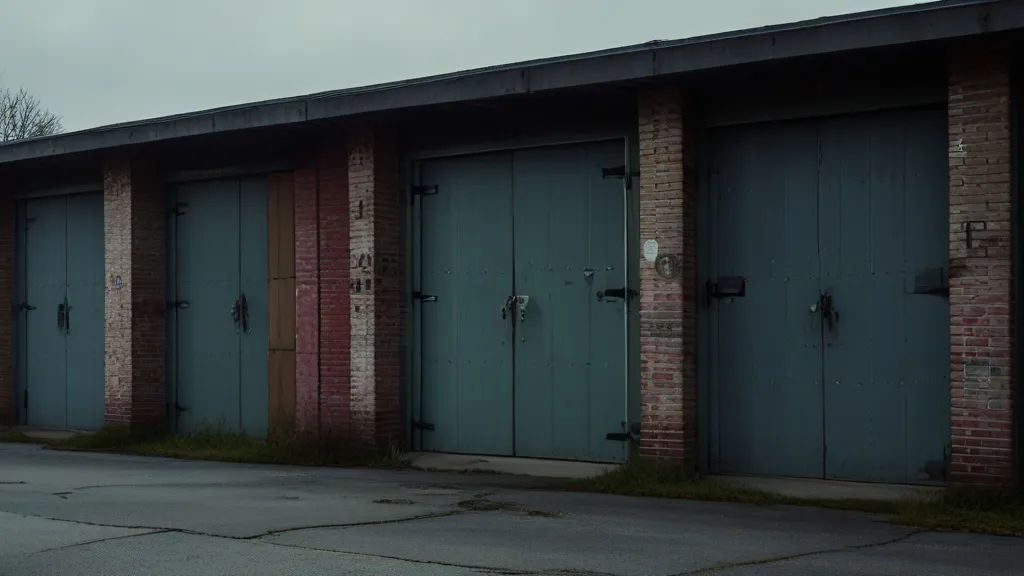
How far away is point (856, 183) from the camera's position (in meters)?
10.9

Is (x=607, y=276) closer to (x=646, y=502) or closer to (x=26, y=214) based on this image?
(x=646, y=502)

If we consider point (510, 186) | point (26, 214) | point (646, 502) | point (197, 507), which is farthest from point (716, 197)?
point (26, 214)

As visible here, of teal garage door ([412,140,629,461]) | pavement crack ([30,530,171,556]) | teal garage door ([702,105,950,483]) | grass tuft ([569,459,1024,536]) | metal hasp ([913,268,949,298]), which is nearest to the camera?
pavement crack ([30,530,171,556])

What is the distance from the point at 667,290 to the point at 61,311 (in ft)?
34.1

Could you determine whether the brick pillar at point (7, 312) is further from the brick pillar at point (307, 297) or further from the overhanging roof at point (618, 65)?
the brick pillar at point (307, 297)

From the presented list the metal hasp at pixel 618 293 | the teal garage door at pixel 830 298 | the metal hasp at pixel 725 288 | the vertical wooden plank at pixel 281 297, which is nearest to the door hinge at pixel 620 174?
the teal garage door at pixel 830 298

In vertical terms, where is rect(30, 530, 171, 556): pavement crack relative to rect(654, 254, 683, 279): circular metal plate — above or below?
below

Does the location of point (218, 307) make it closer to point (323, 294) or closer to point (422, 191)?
point (323, 294)

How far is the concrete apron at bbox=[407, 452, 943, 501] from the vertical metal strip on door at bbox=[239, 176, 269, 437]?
8.91 ft

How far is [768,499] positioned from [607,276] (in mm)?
3128

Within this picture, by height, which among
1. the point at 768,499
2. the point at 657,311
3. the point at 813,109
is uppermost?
the point at 813,109

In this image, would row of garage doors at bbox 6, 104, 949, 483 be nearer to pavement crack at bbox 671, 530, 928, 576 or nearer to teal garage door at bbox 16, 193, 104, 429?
teal garage door at bbox 16, 193, 104, 429

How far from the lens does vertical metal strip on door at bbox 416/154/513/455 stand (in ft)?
42.8

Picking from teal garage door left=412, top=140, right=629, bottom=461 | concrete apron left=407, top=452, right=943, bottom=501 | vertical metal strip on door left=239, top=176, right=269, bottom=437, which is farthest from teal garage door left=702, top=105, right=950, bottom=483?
vertical metal strip on door left=239, top=176, right=269, bottom=437
